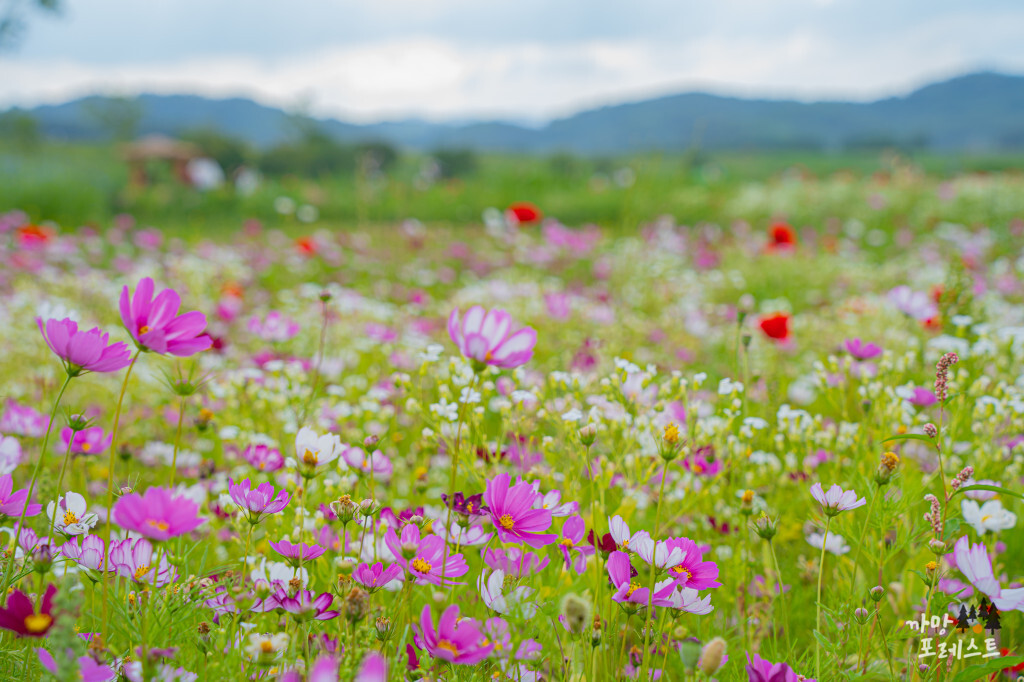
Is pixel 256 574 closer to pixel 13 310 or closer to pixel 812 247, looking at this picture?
pixel 13 310

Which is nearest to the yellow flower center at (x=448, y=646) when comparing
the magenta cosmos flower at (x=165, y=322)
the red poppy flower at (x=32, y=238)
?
the magenta cosmos flower at (x=165, y=322)

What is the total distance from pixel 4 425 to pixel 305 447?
4.24 feet

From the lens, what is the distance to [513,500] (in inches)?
39.4

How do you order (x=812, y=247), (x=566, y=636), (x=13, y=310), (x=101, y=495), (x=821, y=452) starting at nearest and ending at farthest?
1. (x=566, y=636)
2. (x=101, y=495)
3. (x=821, y=452)
4. (x=13, y=310)
5. (x=812, y=247)

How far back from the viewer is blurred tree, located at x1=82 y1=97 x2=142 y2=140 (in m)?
58.8

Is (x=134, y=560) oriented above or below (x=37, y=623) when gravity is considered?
below

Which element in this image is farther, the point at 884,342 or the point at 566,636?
the point at 884,342

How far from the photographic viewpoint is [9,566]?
1008 millimetres

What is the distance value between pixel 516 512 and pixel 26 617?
61cm

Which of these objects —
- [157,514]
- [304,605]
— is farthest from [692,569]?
[157,514]

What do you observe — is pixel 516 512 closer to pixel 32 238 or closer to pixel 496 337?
pixel 496 337

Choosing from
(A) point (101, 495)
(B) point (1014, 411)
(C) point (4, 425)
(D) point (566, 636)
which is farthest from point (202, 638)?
(B) point (1014, 411)

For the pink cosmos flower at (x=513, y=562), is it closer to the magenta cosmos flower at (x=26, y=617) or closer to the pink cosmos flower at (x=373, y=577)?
the pink cosmos flower at (x=373, y=577)

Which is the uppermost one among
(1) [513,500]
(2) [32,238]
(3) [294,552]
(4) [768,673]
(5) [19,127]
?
(5) [19,127]
